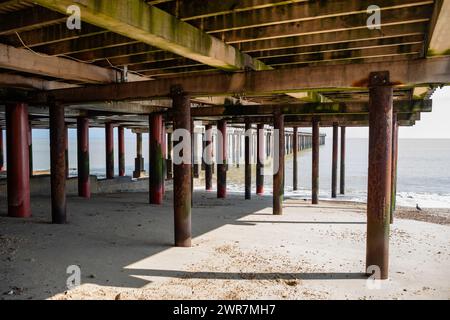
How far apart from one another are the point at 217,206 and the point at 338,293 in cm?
840

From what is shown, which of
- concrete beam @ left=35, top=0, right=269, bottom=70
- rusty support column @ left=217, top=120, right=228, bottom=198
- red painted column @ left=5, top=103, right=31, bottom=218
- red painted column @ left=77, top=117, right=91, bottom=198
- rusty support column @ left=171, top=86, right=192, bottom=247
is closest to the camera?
concrete beam @ left=35, top=0, right=269, bottom=70

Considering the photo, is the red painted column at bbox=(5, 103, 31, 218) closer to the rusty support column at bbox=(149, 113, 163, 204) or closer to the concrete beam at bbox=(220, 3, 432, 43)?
the rusty support column at bbox=(149, 113, 163, 204)

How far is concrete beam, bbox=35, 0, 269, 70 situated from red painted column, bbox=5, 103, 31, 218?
6.29m

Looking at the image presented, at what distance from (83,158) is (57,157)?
5.79 m

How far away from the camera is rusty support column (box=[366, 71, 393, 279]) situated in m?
5.39

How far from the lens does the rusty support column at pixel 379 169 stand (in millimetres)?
5391

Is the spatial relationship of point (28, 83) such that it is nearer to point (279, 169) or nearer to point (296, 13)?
point (296, 13)

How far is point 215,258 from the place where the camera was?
6434mm

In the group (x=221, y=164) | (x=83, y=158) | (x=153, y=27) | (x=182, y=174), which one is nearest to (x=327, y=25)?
(x=153, y=27)

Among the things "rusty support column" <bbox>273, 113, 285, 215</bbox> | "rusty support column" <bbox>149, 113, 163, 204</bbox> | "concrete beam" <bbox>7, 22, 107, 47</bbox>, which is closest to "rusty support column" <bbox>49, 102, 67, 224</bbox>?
"concrete beam" <bbox>7, 22, 107, 47</bbox>

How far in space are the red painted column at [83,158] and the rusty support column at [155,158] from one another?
318 centimetres

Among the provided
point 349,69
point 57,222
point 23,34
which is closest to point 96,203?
point 57,222
